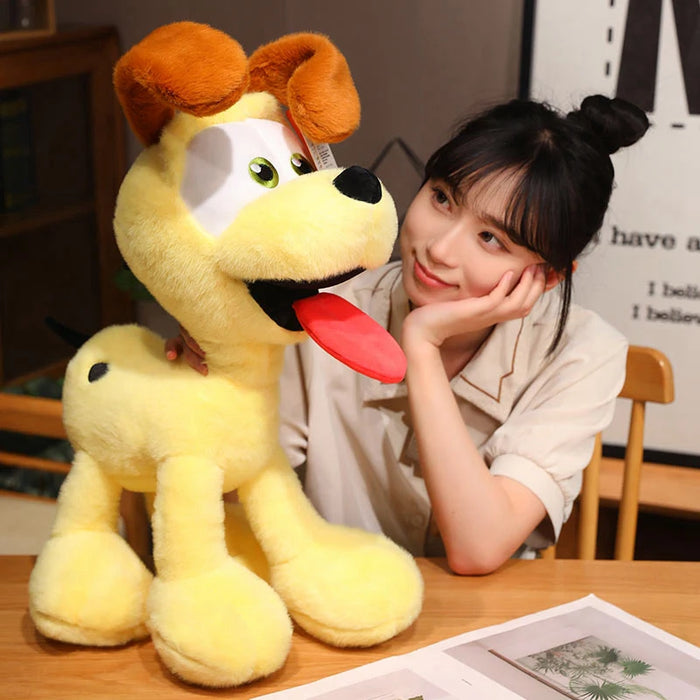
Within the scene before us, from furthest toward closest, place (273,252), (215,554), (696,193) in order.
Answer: (696,193) < (215,554) < (273,252)

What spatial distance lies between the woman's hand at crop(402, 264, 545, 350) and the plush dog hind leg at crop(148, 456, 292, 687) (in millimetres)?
391

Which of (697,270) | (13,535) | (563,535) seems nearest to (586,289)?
(697,270)

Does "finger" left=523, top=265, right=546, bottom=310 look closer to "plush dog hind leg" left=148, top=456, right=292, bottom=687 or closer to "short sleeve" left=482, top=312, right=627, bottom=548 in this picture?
"short sleeve" left=482, top=312, right=627, bottom=548

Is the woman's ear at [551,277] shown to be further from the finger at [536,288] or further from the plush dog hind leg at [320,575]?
the plush dog hind leg at [320,575]

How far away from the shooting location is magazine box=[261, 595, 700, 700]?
0.83 meters

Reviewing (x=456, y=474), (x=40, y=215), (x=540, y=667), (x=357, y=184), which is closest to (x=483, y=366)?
(x=456, y=474)

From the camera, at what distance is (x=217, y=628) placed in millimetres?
770

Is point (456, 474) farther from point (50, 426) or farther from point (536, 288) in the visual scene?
point (50, 426)

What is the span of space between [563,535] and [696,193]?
72 centimetres

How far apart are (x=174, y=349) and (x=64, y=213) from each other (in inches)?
66.5

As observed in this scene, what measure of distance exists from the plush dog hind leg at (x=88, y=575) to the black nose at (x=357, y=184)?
0.33m

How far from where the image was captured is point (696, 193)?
1694mm

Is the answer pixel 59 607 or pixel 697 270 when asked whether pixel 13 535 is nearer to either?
pixel 59 607

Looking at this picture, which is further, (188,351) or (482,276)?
(482,276)
